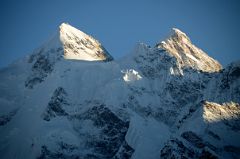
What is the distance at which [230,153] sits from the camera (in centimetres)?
18362

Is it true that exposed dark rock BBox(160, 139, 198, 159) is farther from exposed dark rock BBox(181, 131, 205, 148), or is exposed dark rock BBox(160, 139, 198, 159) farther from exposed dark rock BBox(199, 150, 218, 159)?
exposed dark rock BBox(181, 131, 205, 148)

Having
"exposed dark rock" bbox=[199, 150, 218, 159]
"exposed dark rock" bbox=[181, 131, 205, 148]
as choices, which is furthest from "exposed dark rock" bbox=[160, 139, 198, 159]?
"exposed dark rock" bbox=[181, 131, 205, 148]

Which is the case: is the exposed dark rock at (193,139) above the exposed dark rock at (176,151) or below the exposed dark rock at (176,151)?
above

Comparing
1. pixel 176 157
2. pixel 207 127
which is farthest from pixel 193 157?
pixel 207 127

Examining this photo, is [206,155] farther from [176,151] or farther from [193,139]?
[193,139]

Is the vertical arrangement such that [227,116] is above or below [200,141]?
above

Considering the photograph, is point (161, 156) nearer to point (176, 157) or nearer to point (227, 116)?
point (176, 157)

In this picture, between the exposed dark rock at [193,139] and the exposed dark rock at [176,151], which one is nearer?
the exposed dark rock at [176,151]

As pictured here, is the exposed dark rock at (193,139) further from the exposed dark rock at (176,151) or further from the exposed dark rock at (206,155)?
the exposed dark rock at (206,155)

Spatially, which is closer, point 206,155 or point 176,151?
point 206,155

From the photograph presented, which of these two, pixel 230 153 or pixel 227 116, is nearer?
pixel 230 153

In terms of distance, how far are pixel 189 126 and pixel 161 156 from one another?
18.0m

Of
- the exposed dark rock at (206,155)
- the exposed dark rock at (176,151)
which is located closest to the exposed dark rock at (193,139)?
the exposed dark rock at (176,151)

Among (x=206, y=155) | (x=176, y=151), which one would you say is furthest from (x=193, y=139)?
(x=206, y=155)
